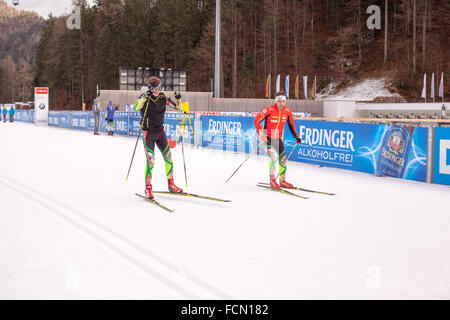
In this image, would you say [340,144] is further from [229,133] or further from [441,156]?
[229,133]

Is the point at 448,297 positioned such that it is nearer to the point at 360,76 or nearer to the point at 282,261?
the point at 282,261

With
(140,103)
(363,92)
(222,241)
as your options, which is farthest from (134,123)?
(363,92)

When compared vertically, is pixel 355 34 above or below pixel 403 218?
above

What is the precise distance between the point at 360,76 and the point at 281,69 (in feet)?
45.9

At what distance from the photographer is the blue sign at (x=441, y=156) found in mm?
9966

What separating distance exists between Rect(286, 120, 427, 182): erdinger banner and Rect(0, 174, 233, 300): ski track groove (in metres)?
6.97

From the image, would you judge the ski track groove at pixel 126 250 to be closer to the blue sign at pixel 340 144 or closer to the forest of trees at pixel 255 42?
the blue sign at pixel 340 144

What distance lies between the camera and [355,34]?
58.6 metres

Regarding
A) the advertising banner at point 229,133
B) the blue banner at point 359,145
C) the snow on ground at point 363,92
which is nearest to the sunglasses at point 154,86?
the blue banner at point 359,145

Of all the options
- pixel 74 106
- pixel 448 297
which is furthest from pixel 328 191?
pixel 74 106

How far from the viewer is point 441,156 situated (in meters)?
10.1

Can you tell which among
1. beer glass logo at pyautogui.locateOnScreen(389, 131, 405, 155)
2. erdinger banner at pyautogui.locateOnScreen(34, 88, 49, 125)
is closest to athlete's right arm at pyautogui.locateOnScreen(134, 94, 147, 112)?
beer glass logo at pyautogui.locateOnScreen(389, 131, 405, 155)
